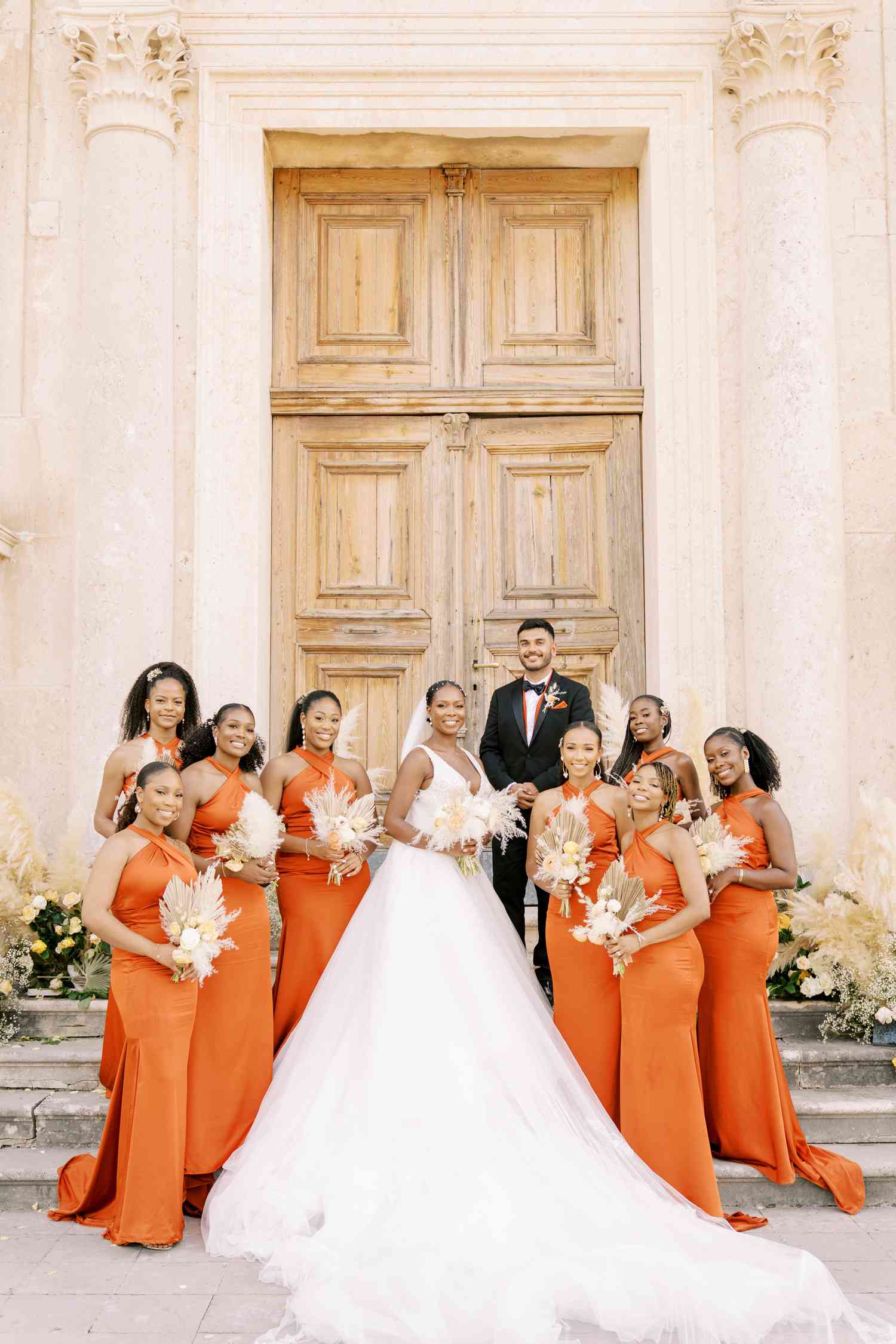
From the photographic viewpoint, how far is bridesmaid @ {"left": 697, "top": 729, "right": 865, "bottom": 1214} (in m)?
5.22

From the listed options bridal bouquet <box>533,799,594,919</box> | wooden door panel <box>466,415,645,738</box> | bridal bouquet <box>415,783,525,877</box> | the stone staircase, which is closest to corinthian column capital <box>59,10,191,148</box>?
wooden door panel <box>466,415,645,738</box>

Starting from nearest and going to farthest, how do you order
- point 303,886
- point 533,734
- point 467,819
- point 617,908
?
point 617,908, point 467,819, point 303,886, point 533,734

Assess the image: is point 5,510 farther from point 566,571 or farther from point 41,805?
point 566,571

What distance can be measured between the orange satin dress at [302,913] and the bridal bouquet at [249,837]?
18.9 inches

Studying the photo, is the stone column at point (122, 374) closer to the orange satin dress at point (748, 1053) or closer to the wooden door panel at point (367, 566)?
the wooden door panel at point (367, 566)

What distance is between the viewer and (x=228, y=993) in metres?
5.30

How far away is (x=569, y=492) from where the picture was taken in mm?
8758

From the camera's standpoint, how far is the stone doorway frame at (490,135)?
815cm

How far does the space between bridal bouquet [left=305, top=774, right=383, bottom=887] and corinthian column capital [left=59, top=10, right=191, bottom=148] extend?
5089 mm

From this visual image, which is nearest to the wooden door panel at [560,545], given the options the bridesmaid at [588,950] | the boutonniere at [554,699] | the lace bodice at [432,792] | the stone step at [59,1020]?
the boutonniere at [554,699]

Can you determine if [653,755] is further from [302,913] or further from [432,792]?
[302,913]

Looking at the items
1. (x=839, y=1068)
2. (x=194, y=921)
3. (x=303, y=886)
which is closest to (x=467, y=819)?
(x=303, y=886)

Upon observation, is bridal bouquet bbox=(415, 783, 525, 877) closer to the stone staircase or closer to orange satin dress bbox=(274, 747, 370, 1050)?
orange satin dress bbox=(274, 747, 370, 1050)

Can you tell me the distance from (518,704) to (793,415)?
2911 mm
